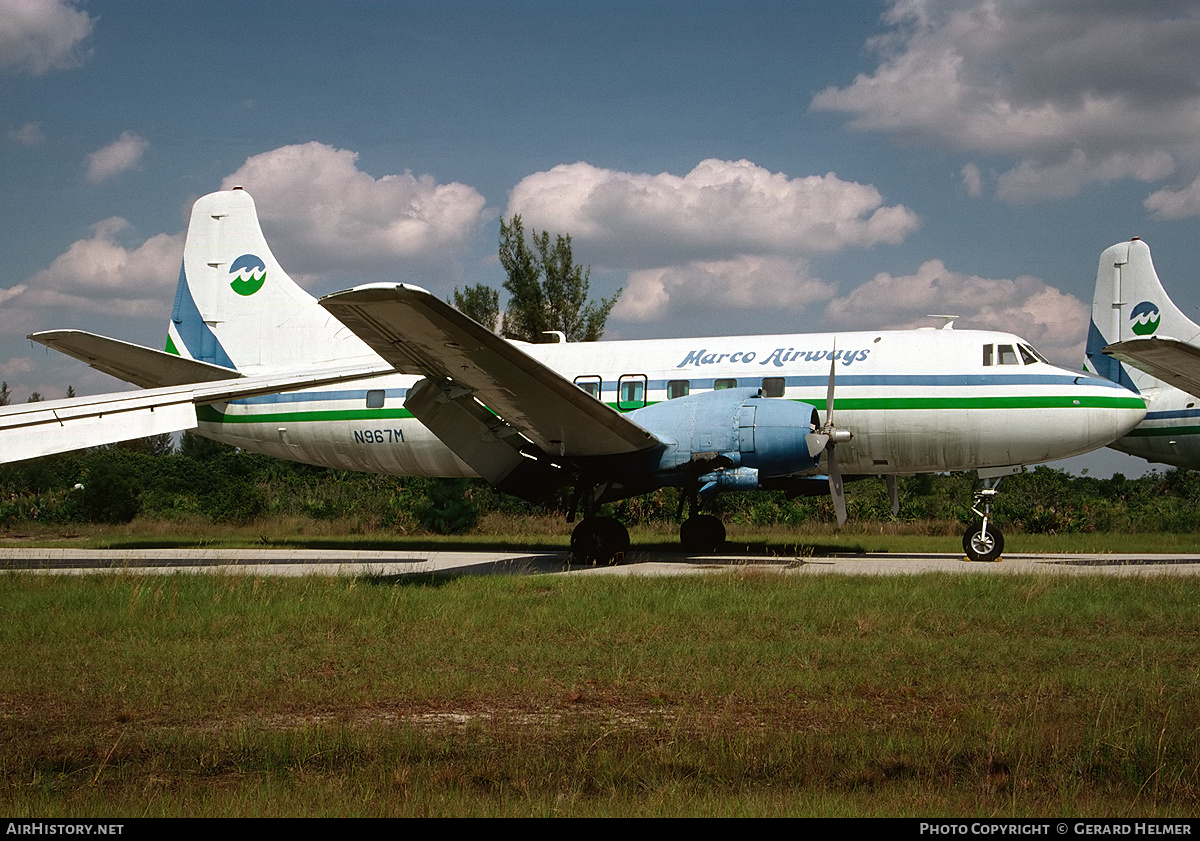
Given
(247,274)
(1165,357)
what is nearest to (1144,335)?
(1165,357)

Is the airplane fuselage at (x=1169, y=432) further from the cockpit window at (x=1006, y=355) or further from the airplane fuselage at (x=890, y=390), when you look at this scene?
the airplane fuselage at (x=890, y=390)

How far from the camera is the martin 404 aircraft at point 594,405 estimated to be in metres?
14.5

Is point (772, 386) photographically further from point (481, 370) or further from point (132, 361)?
point (132, 361)

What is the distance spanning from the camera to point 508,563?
1661 centimetres

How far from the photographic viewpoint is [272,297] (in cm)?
2209

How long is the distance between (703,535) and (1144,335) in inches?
561

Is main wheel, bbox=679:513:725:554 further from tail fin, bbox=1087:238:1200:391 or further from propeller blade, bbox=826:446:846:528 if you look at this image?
tail fin, bbox=1087:238:1200:391

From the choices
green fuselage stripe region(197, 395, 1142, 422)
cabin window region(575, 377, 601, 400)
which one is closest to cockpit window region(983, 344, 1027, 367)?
green fuselage stripe region(197, 395, 1142, 422)

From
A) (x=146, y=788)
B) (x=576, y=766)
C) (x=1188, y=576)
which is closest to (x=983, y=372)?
(x=1188, y=576)

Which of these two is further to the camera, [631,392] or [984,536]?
[631,392]

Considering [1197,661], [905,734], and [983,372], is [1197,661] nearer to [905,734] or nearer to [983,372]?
[905,734]

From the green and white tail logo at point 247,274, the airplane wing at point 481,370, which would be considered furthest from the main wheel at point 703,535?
the green and white tail logo at point 247,274

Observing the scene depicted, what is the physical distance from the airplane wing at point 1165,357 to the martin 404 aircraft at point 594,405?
0.73m

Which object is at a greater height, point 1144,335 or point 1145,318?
point 1145,318
